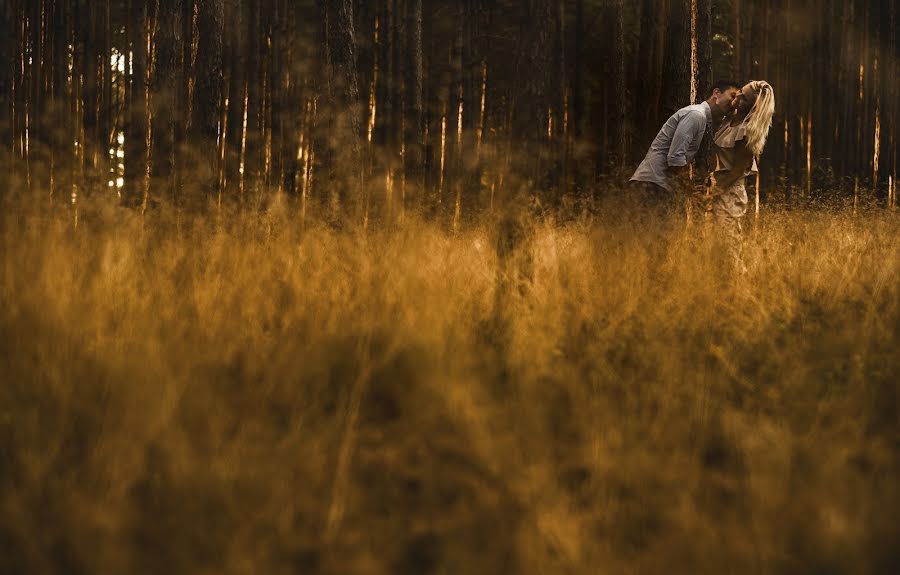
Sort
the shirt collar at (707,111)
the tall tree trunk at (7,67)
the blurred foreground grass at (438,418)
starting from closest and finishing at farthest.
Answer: the blurred foreground grass at (438,418), the shirt collar at (707,111), the tall tree trunk at (7,67)

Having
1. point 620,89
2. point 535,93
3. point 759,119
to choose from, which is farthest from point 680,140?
point 535,93

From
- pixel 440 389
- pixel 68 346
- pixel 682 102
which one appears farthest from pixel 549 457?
pixel 682 102

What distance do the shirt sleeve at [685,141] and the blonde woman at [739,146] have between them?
0.44 meters

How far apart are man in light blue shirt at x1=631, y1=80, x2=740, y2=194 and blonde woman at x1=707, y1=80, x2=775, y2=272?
0.11 meters

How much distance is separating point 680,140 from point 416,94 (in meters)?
4.80

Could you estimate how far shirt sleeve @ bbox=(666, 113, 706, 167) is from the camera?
5578mm

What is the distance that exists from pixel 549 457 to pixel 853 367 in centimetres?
126

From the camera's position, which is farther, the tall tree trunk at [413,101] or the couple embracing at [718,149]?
the tall tree trunk at [413,101]

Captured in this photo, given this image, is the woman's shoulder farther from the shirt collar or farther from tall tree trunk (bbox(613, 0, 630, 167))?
tall tree trunk (bbox(613, 0, 630, 167))

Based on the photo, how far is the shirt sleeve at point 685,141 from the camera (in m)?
5.58

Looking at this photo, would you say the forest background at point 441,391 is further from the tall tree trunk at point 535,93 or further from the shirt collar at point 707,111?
the tall tree trunk at point 535,93

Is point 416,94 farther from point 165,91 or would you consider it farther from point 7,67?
point 7,67

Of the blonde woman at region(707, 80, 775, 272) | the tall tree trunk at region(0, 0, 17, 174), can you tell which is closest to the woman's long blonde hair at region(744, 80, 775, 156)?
the blonde woman at region(707, 80, 775, 272)

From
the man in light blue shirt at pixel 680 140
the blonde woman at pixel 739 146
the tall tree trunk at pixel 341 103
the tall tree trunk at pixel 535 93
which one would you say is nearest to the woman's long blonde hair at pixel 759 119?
the blonde woman at pixel 739 146
